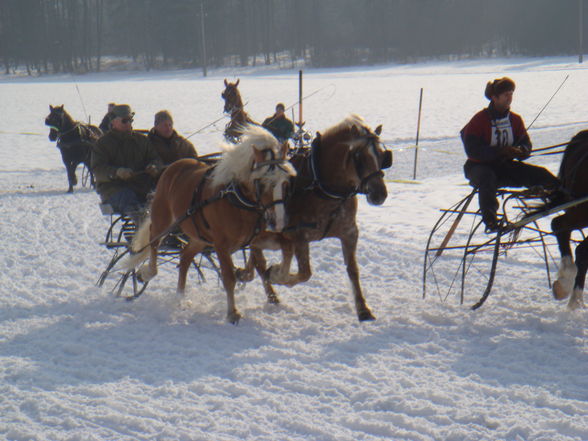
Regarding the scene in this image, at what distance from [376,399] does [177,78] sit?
5236 cm

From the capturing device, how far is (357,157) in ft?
19.1

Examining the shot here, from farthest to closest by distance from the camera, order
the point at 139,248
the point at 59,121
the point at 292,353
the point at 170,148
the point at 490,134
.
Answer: the point at 59,121 → the point at 170,148 → the point at 139,248 → the point at 490,134 → the point at 292,353

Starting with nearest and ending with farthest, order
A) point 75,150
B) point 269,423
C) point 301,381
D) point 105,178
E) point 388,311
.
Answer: point 269,423, point 301,381, point 388,311, point 105,178, point 75,150

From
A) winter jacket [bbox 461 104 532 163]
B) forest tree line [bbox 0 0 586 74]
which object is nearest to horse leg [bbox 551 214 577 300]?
winter jacket [bbox 461 104 532 163]

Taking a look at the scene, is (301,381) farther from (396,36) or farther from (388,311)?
(396,36)

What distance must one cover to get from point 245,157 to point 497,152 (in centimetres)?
187

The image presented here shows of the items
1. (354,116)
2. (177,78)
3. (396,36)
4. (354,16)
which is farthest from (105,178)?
(354,16)

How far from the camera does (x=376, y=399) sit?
445 centimetres

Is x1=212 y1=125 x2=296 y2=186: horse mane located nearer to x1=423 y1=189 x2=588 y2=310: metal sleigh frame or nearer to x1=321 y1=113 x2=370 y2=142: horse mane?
x1=321 y1=113 x2=370 y2=142: horse mane

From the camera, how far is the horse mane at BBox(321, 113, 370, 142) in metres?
5.82

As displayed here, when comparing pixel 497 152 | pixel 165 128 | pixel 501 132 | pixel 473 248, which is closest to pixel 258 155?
pixel 497 152

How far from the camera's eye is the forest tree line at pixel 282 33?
216ft

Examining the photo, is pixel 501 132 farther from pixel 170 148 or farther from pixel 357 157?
pixel 170 148

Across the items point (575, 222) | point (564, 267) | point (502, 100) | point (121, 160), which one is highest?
point (502, 100)
